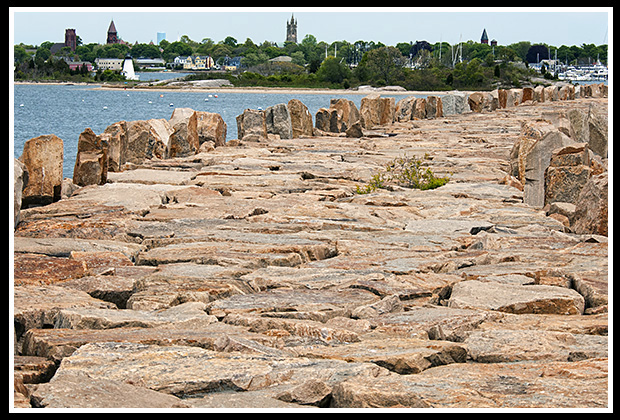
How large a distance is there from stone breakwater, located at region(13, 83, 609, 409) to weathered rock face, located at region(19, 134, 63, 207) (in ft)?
0.07

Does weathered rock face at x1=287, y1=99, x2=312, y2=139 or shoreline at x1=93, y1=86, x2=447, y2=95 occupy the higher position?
weathered rock face at x1=287, y1=99, x2=312, y2=139

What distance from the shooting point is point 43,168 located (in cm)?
807

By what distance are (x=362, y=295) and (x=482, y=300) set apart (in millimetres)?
679

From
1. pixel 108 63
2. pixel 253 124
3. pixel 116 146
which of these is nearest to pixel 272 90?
pixel 108 63

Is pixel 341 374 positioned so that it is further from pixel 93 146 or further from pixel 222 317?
pixel 93 146

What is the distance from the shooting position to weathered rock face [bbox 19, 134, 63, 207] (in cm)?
798

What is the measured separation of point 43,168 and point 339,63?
86.3 meters

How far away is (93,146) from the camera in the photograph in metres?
9.57

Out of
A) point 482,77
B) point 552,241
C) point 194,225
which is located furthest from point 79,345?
point 482,77

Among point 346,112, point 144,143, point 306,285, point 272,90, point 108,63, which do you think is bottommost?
point 272,90

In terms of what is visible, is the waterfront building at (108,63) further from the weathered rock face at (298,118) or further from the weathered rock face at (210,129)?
the weathered rock face at (210,129)

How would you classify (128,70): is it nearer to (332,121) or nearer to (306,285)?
(332,121)

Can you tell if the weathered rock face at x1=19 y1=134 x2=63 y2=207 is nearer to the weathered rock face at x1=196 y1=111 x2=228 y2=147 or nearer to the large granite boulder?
the weathered rock face at x1=196 y1=111 x2=228 y2=147

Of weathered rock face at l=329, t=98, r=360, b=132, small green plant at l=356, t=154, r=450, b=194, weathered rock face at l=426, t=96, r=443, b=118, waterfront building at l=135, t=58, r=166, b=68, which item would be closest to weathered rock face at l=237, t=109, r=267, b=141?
weathered rock face at l=329, t=98, r=360, b=132
